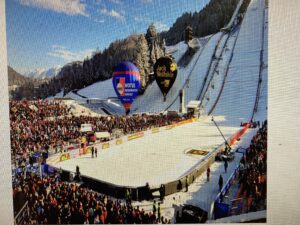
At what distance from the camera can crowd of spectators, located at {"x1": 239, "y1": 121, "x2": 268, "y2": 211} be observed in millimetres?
4242

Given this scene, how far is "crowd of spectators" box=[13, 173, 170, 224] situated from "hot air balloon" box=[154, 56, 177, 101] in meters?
2.90

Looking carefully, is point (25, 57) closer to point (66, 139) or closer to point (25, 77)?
point (25, 77)

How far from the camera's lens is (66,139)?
5859mm

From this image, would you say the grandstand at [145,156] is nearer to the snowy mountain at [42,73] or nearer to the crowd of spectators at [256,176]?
the crowd of spectators at [256,176]

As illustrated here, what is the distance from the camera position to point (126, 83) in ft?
18.9

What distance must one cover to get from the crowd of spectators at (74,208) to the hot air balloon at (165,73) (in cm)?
290

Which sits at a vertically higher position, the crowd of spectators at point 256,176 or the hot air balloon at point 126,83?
the hot air balloon at point 126,83

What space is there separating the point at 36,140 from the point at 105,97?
5.97 feet

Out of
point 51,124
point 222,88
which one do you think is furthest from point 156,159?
point 222,88

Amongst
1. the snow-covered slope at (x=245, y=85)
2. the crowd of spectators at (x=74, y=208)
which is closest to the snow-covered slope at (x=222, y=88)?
the snow-covered slope at (x=245, y=85)

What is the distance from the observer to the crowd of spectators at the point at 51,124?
4.76 m

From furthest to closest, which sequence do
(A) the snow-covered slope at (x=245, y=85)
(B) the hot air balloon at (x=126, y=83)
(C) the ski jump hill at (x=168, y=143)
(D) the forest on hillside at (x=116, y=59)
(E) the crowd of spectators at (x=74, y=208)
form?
(A) the snow-covered slope at (x=245, y=85)
(D) the forest on hillside at (x=116, y=59)
(B) the hot air balloon at (x=126, y=83)
(C) the ski jump hill at (x=168, y=143)
(E) the crowd of spectators at (x=74, y=208)

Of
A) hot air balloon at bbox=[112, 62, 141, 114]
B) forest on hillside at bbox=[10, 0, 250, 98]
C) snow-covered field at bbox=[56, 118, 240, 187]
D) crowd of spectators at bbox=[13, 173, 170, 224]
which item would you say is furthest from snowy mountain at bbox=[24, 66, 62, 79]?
crowd of spectators at bbox=[13, 173, 170, 224]

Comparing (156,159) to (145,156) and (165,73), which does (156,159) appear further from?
(165,73)
